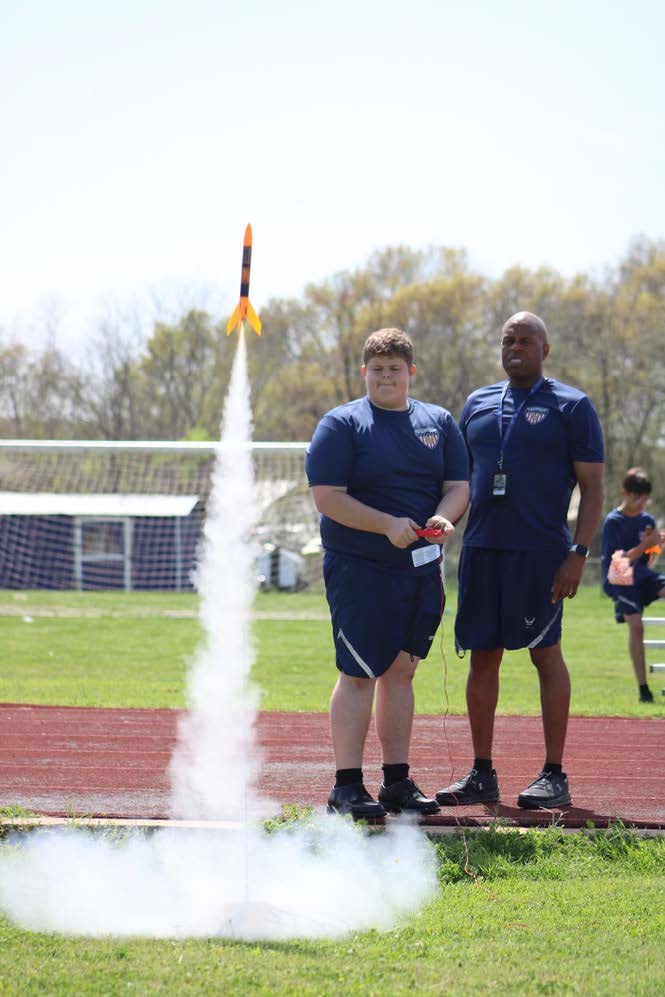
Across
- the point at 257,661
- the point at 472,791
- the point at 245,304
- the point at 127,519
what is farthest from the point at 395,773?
the point at 127,519

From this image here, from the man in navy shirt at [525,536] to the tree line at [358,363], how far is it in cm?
4124

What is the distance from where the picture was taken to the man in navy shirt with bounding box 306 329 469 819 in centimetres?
591

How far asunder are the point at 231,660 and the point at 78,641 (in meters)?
13.7

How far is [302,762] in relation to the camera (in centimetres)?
784

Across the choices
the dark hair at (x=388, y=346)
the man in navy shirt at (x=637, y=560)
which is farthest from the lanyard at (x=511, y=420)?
the man in navy shirt at (x=637, y=560)

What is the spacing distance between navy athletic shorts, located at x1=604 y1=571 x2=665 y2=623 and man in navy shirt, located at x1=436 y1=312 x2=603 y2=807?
552 centimetres

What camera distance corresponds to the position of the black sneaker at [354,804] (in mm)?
5828

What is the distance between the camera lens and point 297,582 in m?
35.7

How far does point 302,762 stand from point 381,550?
7.73ft

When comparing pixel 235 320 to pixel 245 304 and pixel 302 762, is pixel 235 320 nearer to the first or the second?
pixel 245 304

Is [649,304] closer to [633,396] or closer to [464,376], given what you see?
[633,396]

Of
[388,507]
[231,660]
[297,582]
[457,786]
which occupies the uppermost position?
[388,507]

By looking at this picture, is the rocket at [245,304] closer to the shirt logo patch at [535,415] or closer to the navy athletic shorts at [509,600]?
the shirt logo patch at [535,415]

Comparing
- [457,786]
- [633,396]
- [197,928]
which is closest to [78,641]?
[457,786]
